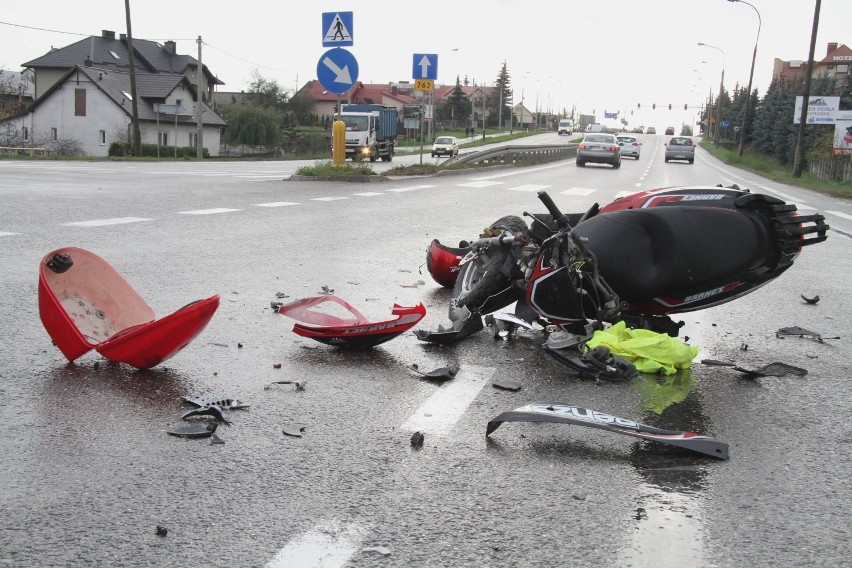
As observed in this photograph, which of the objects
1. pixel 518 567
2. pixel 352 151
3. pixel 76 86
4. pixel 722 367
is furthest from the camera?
pixel 76 86

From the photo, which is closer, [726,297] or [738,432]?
[738,432]

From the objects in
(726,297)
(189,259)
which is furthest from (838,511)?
(189,259)

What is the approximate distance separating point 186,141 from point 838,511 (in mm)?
83609

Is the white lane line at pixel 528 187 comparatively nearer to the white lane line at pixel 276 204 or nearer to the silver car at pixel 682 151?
the white lane line at pixel 276 204

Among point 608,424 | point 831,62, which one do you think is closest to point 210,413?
point 608,424

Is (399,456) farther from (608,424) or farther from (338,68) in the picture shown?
(338,68)

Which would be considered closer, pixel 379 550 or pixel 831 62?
pixel 379 550

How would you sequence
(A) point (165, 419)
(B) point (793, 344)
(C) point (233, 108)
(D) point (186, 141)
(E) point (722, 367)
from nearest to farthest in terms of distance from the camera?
(A) point (165, 419), (E) point (722, 367), (B) point (793, 344), (D) point (186, 141), (C) point (233, 108)

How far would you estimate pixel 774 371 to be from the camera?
196 inches

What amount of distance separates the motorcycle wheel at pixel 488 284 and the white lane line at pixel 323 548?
9.96ft

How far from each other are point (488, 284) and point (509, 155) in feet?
120

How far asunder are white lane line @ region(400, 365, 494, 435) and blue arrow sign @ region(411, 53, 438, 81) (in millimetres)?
22684

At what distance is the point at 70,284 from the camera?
15.7 ft

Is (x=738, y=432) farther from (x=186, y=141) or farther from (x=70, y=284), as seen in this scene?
(x=186, y=141)
